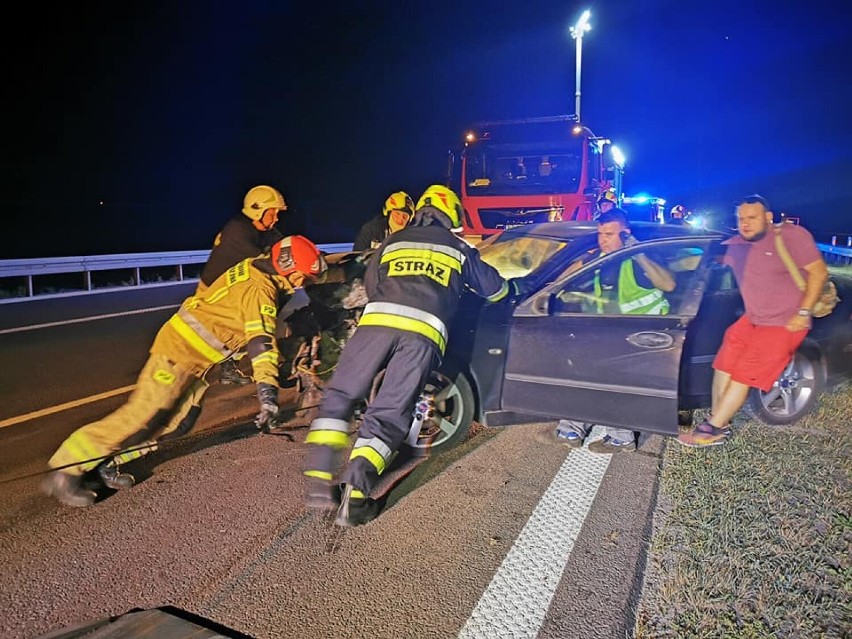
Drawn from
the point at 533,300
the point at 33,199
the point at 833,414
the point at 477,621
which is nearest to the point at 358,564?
the point at 477,621

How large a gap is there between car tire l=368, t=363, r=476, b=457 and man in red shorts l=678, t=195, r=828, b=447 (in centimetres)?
148

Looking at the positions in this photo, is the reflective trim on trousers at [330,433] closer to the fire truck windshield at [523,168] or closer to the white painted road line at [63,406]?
the white painted road line at [63,406]

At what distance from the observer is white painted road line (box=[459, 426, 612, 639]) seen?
2.61 metres

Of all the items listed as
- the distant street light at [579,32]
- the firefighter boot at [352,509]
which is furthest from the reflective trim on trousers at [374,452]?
the distant street light at [579,32]

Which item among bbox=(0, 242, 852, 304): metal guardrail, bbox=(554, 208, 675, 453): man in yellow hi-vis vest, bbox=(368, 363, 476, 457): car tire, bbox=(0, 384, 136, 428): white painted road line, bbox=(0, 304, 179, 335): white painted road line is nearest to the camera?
bbox=(368, 363, 476, 457): car tire

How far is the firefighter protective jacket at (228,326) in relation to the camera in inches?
152

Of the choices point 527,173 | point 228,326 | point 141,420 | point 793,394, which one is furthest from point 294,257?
point 527,173

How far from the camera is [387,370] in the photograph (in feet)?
12.0

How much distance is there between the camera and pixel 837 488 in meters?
3.71

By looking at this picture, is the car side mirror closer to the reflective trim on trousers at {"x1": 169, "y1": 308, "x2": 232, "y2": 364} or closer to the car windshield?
the car windshield

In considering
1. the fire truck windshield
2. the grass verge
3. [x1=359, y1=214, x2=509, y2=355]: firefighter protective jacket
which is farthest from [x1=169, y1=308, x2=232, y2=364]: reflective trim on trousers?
the fire truck windshield

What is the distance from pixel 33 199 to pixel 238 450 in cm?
3904

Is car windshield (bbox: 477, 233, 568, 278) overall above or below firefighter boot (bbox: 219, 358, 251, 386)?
above

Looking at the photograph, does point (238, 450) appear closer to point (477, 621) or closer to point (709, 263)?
point (477, 621)
